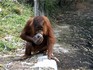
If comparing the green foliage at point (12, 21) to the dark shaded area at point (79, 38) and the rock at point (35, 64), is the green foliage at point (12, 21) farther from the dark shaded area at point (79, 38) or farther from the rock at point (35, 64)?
the rock at point (35, 64)

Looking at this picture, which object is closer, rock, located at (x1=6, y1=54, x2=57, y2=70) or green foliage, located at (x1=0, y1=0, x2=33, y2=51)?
rock, located at (x1=6, y1=54, x2=57, y2=70)

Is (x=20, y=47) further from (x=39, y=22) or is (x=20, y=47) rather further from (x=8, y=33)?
(x=39, y=22)

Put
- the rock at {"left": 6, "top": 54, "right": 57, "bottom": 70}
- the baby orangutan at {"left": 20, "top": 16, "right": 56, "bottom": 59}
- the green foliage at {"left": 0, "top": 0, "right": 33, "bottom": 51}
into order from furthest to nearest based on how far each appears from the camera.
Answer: the green foliage at {"left": 0, "top": 0, "right": 33, "bottom": 51}, the baby orangutan at {"left": 20, "top": 16, "right": 56, "bottom": 59}, the rock at {"left": 6, "top": 54, "right": 57, "bottom": 70}

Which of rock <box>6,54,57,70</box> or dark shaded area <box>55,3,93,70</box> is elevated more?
rock <box>6,54,57,70</box>

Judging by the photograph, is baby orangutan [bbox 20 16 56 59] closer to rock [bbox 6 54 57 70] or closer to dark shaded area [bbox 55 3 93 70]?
rock [bbox 6 54 57 70]

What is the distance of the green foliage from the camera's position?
9180mm

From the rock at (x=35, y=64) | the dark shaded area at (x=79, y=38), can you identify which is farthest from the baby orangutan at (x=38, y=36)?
the dark shaded area at (x=79, y=38)

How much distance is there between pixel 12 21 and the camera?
11.0 meters

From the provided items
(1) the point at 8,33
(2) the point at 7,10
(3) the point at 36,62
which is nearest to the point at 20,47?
(1) the point at 8,33

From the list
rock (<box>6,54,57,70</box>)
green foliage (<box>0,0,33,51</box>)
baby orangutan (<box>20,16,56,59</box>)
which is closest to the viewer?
rock (<box>6,54,57,70</box>)

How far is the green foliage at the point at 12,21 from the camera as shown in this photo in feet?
30.1

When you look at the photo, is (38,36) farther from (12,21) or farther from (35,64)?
(12,21)

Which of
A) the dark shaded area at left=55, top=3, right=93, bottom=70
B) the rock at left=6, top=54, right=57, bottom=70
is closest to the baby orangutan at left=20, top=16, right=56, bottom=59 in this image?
the rock at left=6, top=54, right=57, bottom=70

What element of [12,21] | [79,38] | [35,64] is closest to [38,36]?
[35,64]
